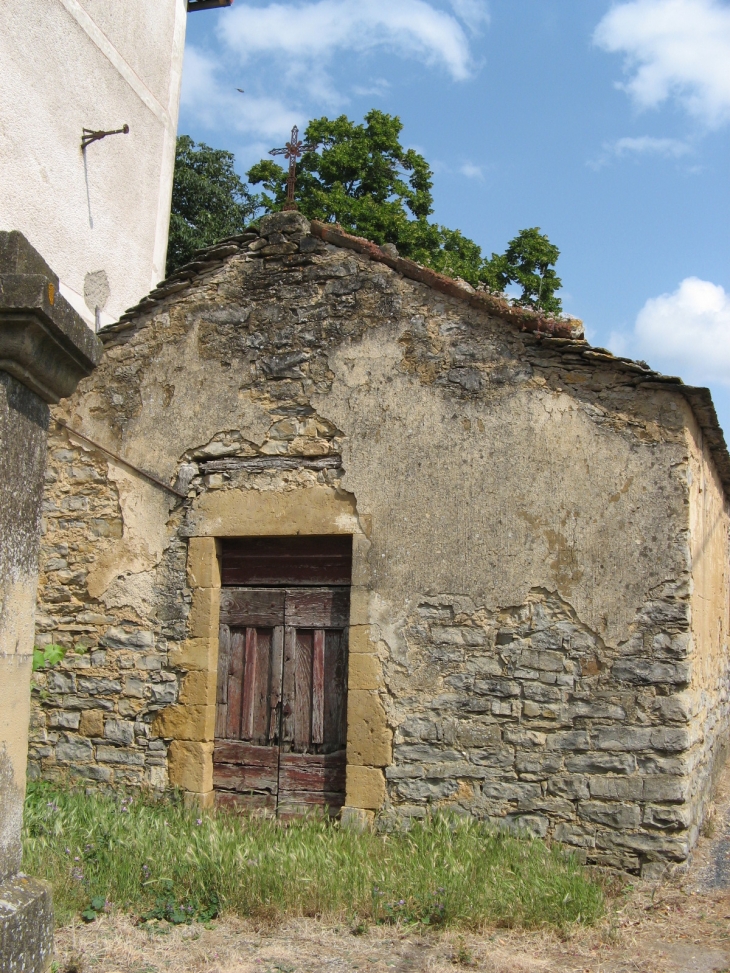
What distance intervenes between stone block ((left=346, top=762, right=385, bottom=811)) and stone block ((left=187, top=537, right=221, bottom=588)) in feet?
5.41

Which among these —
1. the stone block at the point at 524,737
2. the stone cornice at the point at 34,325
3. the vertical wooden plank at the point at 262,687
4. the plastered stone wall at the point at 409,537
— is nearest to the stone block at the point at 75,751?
the plastered stone wall at the point at 409,537

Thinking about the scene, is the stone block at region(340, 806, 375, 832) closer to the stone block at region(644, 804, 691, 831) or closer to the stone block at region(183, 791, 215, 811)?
the stone block at region(183, 791, 215, 811)

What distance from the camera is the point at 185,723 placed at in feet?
20.6

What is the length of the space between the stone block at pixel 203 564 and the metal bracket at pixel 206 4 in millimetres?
8145

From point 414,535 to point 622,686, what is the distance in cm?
162

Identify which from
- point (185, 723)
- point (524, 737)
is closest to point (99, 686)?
point (185, 723)

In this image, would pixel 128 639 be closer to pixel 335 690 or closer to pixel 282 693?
pixel 282 693

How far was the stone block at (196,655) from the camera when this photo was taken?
629 cm

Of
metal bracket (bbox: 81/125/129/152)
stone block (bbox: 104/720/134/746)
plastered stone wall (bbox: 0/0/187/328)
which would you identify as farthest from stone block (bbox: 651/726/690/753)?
metal bracket (bbox: 81/125/129/152)

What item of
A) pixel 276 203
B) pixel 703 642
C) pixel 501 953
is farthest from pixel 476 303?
pixel 276 203

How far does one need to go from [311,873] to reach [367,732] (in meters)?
1.20

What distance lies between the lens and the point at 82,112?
28.9 ft

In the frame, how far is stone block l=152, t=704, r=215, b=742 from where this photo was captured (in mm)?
6246

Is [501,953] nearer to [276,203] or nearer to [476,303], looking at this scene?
[476,303]
